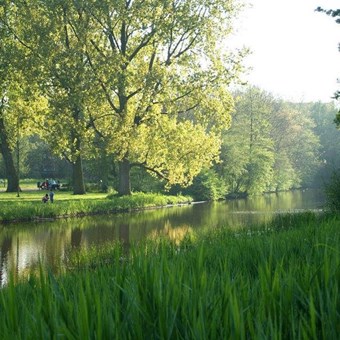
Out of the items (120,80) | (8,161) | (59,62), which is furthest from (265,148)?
(59,62)

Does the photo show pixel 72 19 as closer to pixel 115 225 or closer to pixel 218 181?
pixel 115 225

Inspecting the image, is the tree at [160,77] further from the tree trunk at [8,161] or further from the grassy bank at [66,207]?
the tree trunk at [8,161]

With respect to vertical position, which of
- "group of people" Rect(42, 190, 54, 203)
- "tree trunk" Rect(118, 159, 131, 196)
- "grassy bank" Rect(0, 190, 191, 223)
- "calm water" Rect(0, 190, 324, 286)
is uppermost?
"tree trunk" Rect(118, 159, 131, 196)

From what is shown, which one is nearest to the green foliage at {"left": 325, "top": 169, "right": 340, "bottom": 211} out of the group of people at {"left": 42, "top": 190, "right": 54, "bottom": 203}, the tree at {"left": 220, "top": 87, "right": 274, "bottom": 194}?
the group of people at {"left": 42, "top": 190, "right": 54, "bottom": 203}

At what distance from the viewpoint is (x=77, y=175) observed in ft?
137

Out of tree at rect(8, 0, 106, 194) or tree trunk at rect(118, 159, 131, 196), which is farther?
tree trunk at rect(118, 159, 131, 196)

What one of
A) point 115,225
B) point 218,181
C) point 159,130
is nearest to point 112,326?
point 115,225

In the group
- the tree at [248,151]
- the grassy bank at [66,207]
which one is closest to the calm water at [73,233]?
the grassy bank at [66,207]

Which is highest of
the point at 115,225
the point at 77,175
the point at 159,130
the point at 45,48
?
the point at 45,48

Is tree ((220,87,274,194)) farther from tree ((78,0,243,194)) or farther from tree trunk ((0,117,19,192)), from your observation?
tree trunk ((0,117,19,192))

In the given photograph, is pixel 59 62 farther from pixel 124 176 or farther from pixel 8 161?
pixel 8 161

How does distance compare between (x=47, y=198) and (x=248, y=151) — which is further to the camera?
(x=248, y=151)

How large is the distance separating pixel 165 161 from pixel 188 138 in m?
2.50

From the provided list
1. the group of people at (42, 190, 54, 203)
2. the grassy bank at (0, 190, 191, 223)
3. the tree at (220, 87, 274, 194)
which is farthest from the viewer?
the tree at (220, 87, 274, 194)
